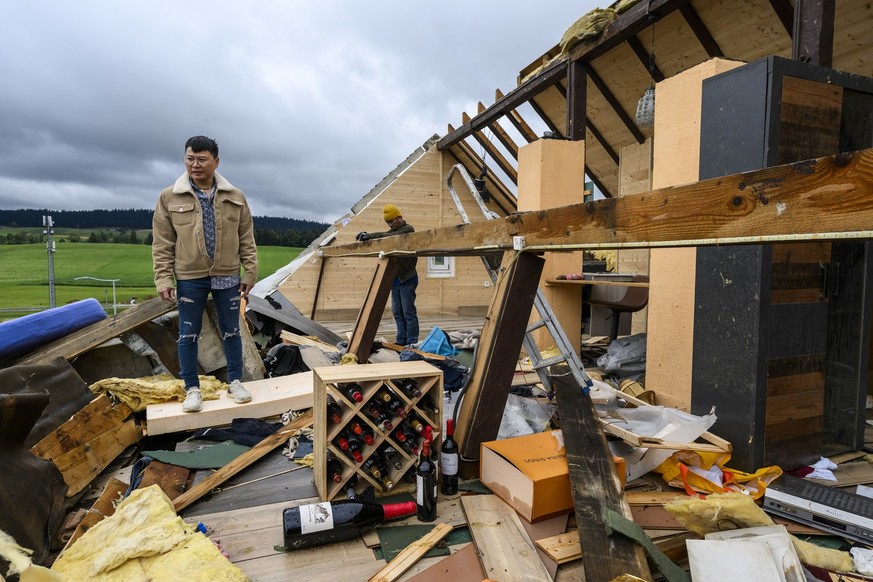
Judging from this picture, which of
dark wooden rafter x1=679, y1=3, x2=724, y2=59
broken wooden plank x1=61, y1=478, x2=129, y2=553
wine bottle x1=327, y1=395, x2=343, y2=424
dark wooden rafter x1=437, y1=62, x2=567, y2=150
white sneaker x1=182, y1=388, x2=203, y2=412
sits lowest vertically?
broken wooden plank x1=61, y1=478, x2=129, y2=553

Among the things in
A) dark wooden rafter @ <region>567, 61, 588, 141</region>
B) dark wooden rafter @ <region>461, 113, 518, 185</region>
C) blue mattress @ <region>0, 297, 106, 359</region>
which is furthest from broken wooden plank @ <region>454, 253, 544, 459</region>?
dark wooden rafter @ <region>461, 113, 518, 185</region>

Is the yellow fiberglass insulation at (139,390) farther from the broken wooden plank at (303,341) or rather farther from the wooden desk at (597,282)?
the wooden desk at (597,282)

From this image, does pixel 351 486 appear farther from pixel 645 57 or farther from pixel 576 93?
pixel 645 57

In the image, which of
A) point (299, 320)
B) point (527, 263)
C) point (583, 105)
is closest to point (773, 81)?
point (527, 263)

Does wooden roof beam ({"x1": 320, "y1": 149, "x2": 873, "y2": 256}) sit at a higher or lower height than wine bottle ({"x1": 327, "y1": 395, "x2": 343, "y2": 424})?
higher

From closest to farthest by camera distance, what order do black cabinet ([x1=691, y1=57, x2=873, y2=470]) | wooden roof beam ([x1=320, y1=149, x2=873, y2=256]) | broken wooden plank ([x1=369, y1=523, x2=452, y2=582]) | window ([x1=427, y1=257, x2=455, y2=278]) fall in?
wooden roof beam ([x1=320, y1=149, x2=873, y2=256])
broken wooden plank ([x1=369, y1=523, x2=452, y2=582])
black cabinet ([x1=691, y1=57, x2=873, y2=470])
window ([x1=427, y1=257, x2=455, y2=278])

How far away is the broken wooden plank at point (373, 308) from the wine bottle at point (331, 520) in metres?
2.27

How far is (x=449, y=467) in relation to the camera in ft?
7.70

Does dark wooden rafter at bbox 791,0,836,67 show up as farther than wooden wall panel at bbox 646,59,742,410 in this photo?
No

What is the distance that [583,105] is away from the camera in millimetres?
5629

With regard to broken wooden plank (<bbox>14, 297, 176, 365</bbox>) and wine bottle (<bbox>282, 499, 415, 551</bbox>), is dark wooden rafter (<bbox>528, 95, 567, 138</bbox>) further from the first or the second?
wine bottle (<bbox>282, 499, 415, 551</bbox>)

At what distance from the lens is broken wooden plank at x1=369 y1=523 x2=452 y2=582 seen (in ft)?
5.65

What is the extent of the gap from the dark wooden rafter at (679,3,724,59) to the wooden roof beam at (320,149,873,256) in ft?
15.2

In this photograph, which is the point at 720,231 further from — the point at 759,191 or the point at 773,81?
the point at 773,81
